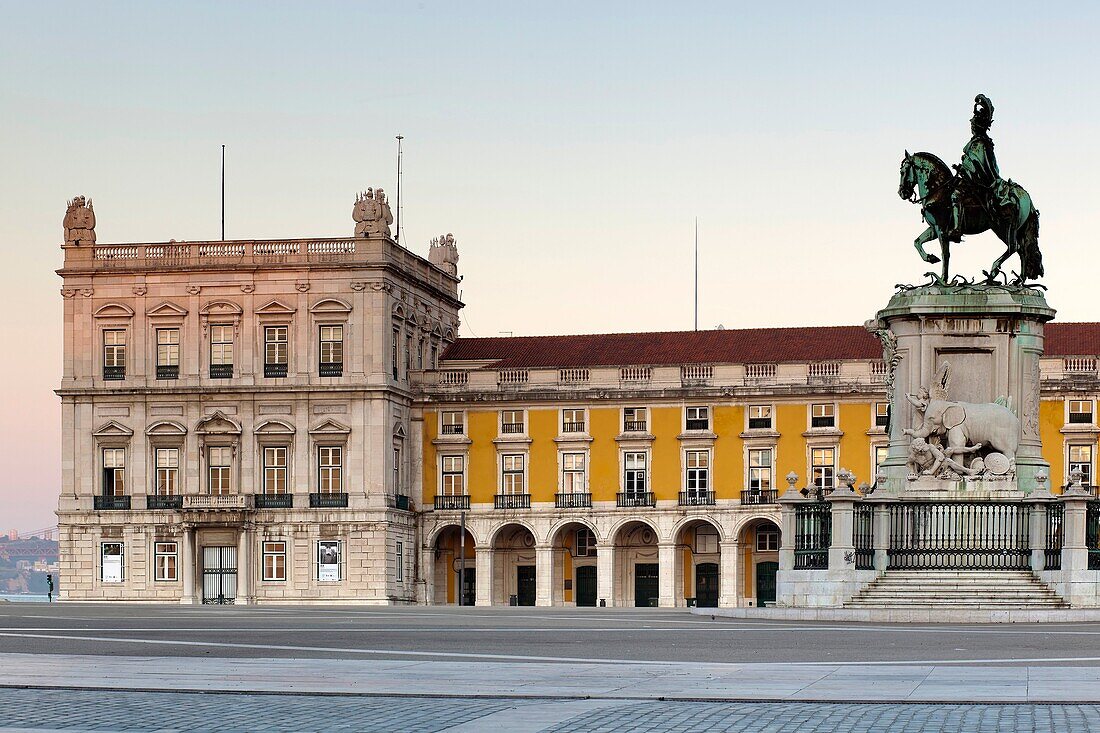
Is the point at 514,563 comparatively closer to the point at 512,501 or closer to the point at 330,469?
the point at 512,501

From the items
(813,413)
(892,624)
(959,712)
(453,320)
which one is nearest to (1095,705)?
(959,712)

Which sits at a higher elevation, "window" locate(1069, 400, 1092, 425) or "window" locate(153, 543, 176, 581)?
"window" locate(1069, 400, 1092, 425)

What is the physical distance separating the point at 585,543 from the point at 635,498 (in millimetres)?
3688

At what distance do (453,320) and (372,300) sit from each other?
1170cm

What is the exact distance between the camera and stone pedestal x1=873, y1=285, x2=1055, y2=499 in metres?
37.4

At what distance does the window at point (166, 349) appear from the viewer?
90.8m

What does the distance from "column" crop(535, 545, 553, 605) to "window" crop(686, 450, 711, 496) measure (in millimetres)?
6208

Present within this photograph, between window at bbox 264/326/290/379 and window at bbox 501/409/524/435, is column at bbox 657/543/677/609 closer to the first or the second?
window at bbox 501/409/524/435

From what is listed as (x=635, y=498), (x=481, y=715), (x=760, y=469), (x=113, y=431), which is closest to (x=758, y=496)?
(x=760, y=469)

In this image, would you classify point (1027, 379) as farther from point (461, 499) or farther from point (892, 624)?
point (461, 499)

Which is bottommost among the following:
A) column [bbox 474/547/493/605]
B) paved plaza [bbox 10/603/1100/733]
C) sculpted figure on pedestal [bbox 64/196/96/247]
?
column [bbox 474/547/493/605]

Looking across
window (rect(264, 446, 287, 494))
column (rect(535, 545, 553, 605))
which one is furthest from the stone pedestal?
window (rect(264, 446, 287, 494))

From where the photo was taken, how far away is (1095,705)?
17172 mm

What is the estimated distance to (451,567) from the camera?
305 ft
